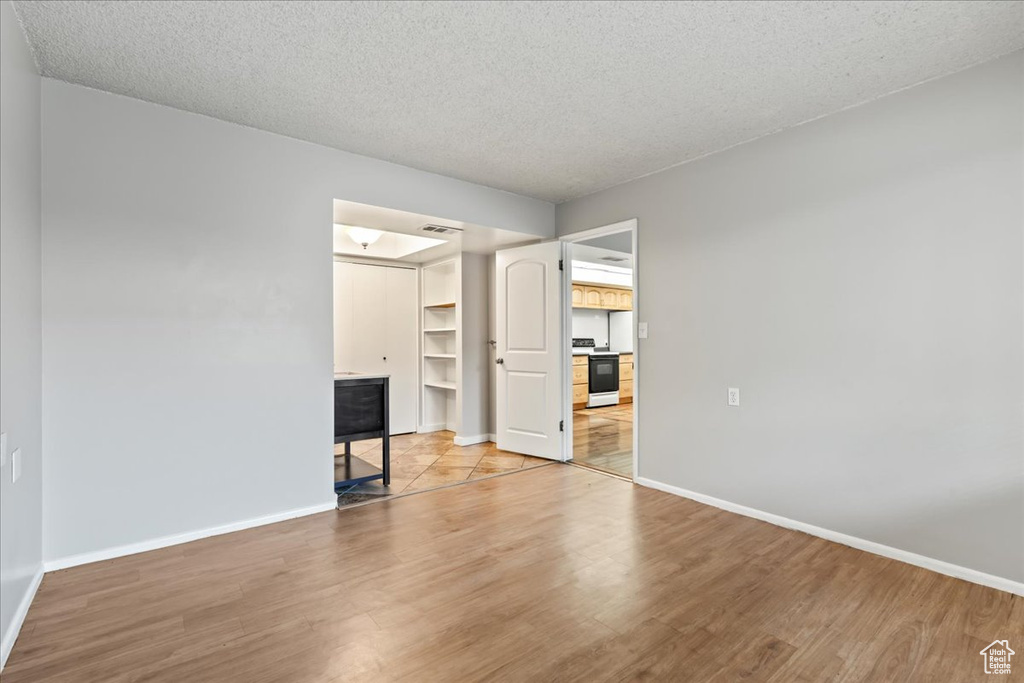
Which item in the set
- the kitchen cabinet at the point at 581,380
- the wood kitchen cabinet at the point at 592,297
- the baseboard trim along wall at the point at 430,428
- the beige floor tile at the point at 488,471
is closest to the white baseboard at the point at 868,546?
the beige floor tile at the point at 488,471

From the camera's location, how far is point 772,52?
7.18 feet

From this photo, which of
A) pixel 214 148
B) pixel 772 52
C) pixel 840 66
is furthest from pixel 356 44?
pixel 840 66

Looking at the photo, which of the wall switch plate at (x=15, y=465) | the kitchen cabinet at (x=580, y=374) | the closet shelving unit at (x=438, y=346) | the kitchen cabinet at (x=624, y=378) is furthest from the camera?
the kitchen cabinet at (x=624, y=378)

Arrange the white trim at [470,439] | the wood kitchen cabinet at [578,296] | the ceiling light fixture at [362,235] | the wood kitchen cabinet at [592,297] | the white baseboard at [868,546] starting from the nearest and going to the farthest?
the white baseboard at [868,546] < the ceiling light fixture at [362,235] < the white trim at [470,439] < the wood kitchen cabinet at [578,296] < the wood kitchen cabinet at [592,297]

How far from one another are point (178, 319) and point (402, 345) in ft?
10.6

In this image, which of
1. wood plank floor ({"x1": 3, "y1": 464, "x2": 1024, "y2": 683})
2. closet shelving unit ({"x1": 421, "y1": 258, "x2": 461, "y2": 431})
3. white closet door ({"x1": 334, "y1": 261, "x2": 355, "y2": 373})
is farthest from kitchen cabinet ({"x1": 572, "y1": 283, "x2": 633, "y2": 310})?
wood plank floor ({"x1": 3, "y1": 464, "x2": 1024, "y2": 683})

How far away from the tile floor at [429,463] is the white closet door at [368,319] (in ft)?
3.12

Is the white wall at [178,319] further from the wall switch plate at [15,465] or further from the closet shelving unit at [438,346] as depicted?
the closet shelving unit at [438,346]

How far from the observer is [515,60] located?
7.39ft

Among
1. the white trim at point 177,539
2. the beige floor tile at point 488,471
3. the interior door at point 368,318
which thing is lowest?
the beige floor tile at point 488,471

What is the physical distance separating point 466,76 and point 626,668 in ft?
8.62

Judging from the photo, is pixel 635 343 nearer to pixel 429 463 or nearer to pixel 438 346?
pixel 429 463

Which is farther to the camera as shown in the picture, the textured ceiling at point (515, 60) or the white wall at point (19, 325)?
the textured ceiling at point (515, 60)

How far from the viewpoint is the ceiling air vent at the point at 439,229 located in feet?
13.4
